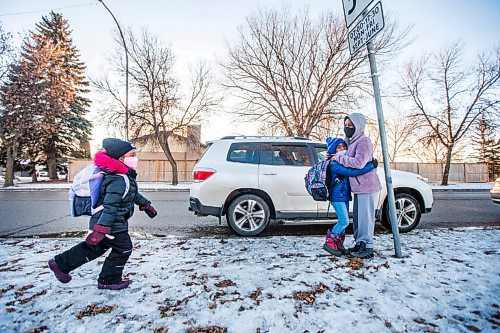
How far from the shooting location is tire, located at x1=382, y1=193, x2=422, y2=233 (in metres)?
4.98

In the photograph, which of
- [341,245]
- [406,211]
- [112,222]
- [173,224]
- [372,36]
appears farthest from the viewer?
[173,224]

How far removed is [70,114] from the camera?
27.4 metres

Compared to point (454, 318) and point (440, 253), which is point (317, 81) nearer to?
point (440, 253)

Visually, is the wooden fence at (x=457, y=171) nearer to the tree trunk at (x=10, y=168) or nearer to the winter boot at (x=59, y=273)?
the winter boot at (x=59, y=273)

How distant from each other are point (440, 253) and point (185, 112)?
79.4ft

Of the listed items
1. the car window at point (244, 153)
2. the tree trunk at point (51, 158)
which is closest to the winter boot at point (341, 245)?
the car window at point (244, 153)

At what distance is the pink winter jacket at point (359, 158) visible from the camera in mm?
3287

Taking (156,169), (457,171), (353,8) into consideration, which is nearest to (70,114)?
(156,169)

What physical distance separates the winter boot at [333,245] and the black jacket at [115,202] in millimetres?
2540

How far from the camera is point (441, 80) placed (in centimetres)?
2442

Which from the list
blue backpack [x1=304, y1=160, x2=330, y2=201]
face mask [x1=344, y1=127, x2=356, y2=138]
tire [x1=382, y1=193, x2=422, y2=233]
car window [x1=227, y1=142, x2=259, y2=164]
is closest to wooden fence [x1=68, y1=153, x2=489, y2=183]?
car window [x1=227, y1=142, x2=259, y2=164]

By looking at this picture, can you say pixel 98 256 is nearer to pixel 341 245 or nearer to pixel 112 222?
pixel 112 222

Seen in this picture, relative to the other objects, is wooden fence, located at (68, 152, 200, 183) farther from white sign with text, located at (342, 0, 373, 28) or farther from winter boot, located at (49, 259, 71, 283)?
winter boot, located at (49, 259, 71, 283)

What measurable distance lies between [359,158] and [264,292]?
1.92 m
